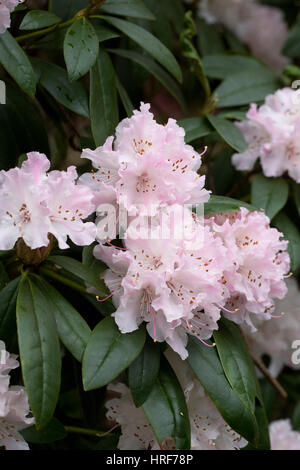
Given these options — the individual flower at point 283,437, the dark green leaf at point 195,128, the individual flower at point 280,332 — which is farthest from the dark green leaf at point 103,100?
the individual flower at point 283,437

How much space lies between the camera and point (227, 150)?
71.7 inches

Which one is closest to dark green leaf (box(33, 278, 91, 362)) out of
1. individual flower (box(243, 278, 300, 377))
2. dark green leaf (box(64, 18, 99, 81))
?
dark green leaf (box(64, 18, 99, 81))

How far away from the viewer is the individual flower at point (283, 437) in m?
1.77

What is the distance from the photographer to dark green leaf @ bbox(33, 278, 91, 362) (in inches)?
45.0

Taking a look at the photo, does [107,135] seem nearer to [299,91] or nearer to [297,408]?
[299,91]

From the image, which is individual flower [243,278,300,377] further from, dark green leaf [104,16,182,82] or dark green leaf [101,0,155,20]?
dark green leaf [101,0,155,20]

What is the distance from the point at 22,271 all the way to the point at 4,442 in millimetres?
340

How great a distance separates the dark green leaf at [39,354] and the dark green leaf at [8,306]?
0.06 metres

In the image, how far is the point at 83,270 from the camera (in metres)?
1.18

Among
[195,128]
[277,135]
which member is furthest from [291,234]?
[195,128]

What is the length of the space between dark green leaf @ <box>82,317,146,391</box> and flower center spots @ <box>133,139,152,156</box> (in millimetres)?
323

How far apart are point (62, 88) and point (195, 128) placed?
0.34 meters

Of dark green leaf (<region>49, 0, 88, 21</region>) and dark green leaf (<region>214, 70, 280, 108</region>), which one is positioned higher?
dark green leaf (<region>49, 0, 88, 21</region>)
